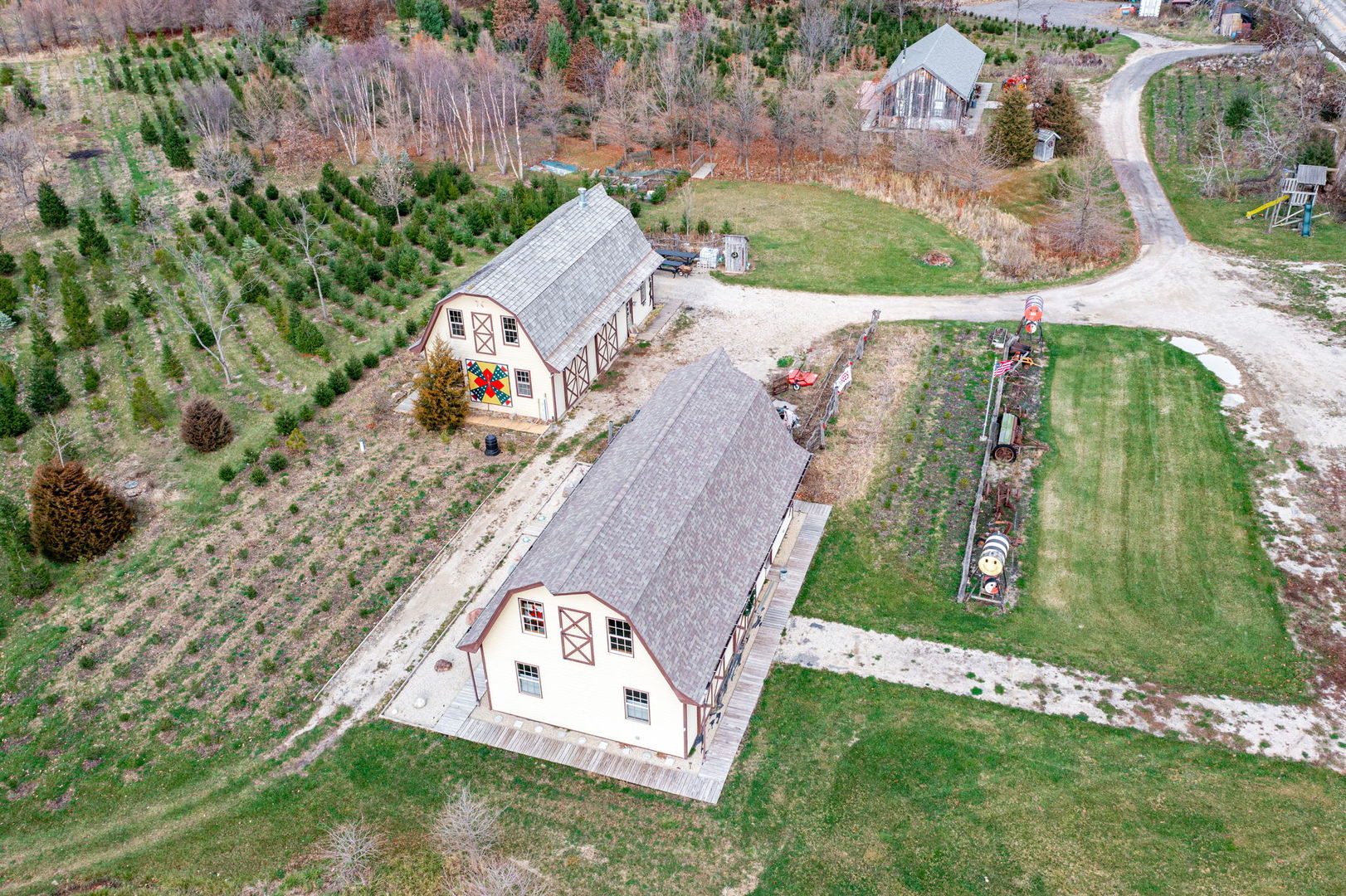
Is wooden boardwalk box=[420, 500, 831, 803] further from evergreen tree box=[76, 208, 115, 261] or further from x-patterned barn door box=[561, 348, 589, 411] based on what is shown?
evergreen tree box=[76, 208, 115, 261]

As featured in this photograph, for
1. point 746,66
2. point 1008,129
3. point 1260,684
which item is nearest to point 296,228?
point 746,66

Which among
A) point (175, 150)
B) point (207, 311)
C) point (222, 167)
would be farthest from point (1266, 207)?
point (175, 150)

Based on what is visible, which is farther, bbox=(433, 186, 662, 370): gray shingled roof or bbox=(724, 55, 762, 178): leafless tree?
bbox=(724, 55, 762, 178): leafless tree

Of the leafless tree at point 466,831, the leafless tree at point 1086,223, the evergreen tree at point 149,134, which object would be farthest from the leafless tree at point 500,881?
the evergreen tree at point 149,134

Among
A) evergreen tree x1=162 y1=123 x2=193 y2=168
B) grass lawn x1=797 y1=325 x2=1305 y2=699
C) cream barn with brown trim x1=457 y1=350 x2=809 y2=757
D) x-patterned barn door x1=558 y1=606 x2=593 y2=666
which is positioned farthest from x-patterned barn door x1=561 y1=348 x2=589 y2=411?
evergreen tree x1=162 y1=123 x2=193 y2=168

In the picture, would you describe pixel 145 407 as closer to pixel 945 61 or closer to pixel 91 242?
pixel 91 242

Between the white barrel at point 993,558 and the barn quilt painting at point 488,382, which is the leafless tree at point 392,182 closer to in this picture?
the barn quilt painting at point 488,382
